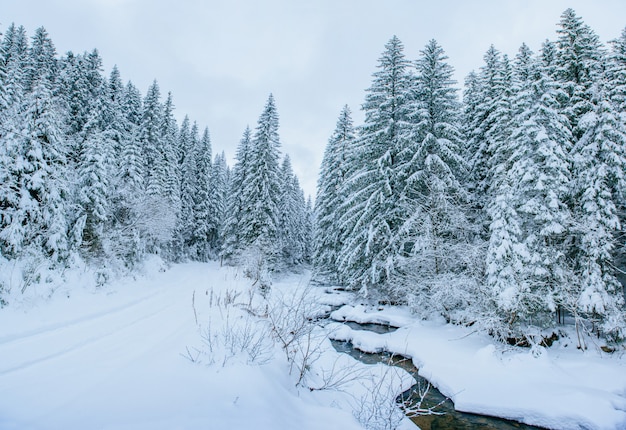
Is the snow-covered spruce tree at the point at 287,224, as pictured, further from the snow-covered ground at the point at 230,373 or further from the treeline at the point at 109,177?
the snow-covered ground at the point at 230,373

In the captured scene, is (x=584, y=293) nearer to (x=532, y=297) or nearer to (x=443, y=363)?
(x=532, y=297)

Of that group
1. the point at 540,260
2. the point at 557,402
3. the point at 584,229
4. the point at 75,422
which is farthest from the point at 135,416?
the point at 584,229

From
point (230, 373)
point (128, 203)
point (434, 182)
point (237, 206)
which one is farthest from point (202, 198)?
point (230, 373)

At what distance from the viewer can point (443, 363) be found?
10.2 meters

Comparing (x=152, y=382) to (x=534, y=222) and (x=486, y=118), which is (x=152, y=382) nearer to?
(x=534, y=222)

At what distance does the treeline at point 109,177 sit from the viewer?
11766 mm

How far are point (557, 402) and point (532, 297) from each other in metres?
4.36

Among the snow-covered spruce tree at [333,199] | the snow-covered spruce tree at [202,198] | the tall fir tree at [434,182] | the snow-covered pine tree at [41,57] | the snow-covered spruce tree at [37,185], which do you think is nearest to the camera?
the snow-covered spruce tree at [37,185]

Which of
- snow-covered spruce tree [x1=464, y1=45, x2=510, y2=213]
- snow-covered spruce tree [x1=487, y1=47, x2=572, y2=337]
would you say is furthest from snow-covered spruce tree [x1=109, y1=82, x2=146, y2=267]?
snow-covered spruce tree [x1=464, y1=45, x2=510, y2=213]

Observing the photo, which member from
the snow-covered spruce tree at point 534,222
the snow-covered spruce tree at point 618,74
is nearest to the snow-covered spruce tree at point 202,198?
the snow-covered spruce tree at point 534,222

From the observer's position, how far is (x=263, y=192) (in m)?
27.6

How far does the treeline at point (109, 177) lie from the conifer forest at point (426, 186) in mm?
123

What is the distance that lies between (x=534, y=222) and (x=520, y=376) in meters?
6.68

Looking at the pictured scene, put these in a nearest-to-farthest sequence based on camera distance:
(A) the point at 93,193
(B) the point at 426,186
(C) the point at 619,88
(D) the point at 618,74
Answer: (C) the point at 619,88 → (D) the point at 618,74 → (A) the point at 93,193 → (B) the point at 426,186
